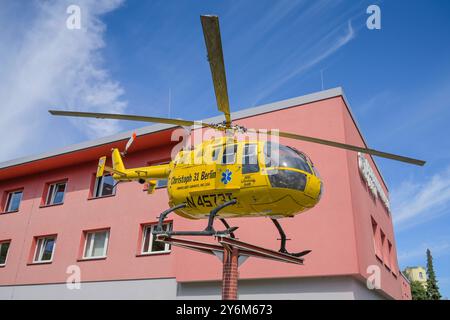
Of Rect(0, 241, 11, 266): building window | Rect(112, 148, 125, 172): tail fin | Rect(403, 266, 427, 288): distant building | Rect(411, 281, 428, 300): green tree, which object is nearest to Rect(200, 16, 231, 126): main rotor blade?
Rect(112, 148, 125, 172): tail fin

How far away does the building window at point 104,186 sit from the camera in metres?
21.8

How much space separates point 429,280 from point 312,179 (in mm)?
72169

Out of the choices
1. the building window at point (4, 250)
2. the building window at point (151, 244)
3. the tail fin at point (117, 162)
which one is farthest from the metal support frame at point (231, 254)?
the building window at point (4, 250)

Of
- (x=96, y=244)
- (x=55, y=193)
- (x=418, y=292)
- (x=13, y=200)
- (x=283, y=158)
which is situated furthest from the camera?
(x=418, y=292)

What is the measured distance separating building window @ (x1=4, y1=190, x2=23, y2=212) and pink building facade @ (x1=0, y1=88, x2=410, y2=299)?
118 mm

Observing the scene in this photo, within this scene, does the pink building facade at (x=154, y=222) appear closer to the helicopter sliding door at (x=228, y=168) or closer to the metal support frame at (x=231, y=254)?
the metal support frame at (x=231, y=254)

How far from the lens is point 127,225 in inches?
763

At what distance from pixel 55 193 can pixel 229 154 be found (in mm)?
19836

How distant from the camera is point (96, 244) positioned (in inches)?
808

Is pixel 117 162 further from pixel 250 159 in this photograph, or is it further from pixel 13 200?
pixel 13 200

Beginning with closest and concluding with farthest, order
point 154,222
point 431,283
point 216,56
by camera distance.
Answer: point 216,56
point 154,222
point 431,283

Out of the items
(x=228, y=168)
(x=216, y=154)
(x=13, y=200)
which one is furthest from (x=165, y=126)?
(x=13, y=200)

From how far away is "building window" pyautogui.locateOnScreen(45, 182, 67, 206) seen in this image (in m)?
23.8
